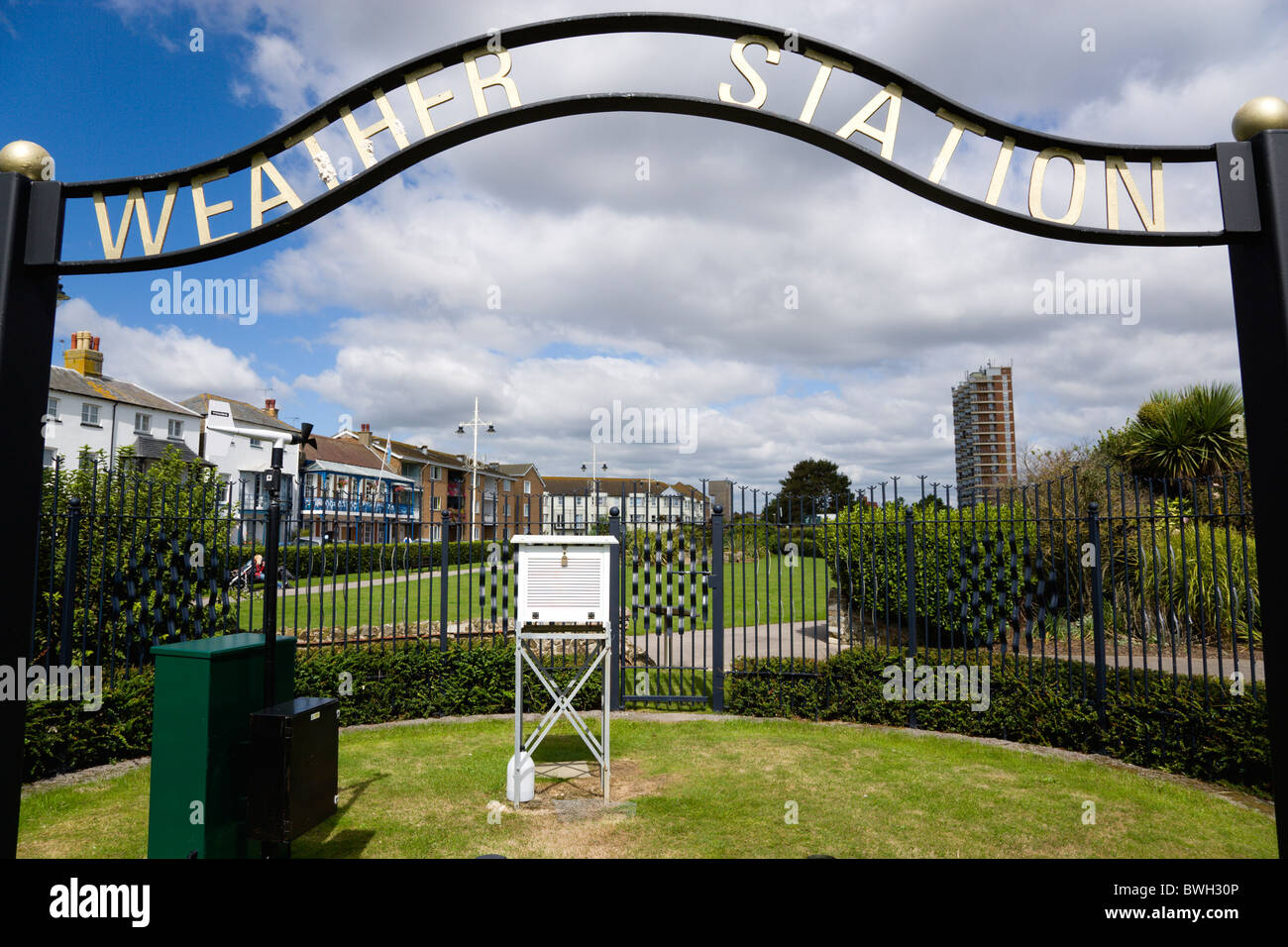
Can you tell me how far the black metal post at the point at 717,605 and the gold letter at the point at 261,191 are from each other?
682cm

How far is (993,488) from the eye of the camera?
822 cm

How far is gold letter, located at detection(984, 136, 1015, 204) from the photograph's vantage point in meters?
3.01

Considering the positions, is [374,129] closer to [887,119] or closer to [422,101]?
[422,101]

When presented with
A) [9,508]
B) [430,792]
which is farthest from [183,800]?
[430,792]

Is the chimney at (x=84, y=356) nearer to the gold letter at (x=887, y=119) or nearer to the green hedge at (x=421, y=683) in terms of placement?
the green hedge at (x=421, y=683)

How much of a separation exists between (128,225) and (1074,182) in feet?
13.4

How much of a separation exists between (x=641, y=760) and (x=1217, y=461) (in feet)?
44.8

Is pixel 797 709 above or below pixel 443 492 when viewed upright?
below

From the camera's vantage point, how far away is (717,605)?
29.4 ft

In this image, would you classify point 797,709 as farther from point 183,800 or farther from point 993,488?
point 183,800

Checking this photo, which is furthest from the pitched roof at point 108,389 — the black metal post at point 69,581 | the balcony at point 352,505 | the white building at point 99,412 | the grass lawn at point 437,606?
the black metal post at point 69,581

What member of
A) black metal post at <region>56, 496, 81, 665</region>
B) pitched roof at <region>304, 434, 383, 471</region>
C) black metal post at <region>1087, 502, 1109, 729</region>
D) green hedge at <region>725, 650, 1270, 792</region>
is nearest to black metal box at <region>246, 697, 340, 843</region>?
black metal post at <region>56, 496, 81, 665</region>

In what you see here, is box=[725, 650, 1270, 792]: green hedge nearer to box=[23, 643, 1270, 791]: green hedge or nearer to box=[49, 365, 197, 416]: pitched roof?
box=[23, 643, 1270, 791]: green hedge

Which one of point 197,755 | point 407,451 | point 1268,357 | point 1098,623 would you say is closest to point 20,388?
point 197,755
